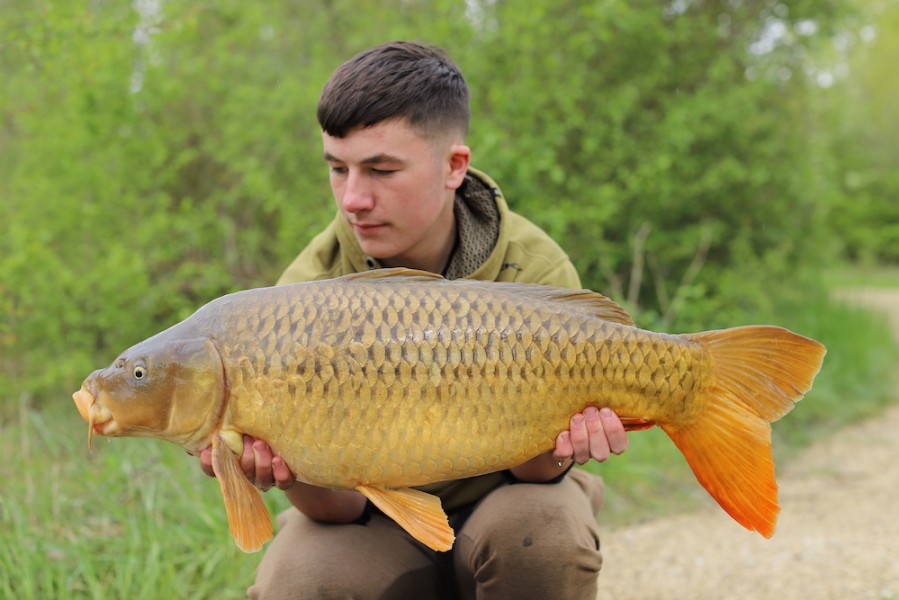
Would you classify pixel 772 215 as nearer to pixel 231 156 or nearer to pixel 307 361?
pixel 231 156

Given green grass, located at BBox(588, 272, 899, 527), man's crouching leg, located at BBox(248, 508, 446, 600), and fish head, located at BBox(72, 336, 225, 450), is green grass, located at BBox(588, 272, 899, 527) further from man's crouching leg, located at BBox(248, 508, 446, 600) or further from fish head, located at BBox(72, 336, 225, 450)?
fish head, located at BBox(72, 336, 225, 450)

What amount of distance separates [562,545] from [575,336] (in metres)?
0.39

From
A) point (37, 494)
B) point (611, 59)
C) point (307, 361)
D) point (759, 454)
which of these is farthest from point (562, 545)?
point (611, 59)

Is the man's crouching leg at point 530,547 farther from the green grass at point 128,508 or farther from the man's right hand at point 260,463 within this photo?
the green grass at point 128,508

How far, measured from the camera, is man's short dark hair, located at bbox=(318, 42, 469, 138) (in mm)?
1744

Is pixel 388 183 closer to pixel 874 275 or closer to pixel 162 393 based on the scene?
pixel 162 393

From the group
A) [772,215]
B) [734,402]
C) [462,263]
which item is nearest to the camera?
[734,402]

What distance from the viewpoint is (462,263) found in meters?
1.93

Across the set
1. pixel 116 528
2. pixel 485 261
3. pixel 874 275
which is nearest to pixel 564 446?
pixel 485 261

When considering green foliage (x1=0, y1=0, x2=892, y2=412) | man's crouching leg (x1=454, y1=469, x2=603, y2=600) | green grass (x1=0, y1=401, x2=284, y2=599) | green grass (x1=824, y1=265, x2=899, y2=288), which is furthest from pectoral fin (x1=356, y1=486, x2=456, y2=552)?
green grass (x1=824, y1=265, x2=899, y2=288)

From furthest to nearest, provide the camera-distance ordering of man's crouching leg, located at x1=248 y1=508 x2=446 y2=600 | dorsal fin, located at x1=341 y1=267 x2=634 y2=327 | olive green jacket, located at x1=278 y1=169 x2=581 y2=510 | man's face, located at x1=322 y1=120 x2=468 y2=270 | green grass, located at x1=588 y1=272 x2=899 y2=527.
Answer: green grass, located at x1=588 y1=272 x2=899 y2=527
olive green jacket, located at x1=278 y1=169 x2=581 y2=510
man's face, located at x1=322 y1=120 x2=468 y2=270
man's crouching leg, located at x1=248 y1=508 x2=446 y2=600
dorsal fin, located at x1=341 y1=267 x2=634 y2=327

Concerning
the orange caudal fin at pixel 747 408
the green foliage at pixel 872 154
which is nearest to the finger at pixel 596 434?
the orange caudal fin at pixel 747 408

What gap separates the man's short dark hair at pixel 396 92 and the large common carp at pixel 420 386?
370 millimetres

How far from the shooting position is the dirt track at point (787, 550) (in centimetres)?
269
